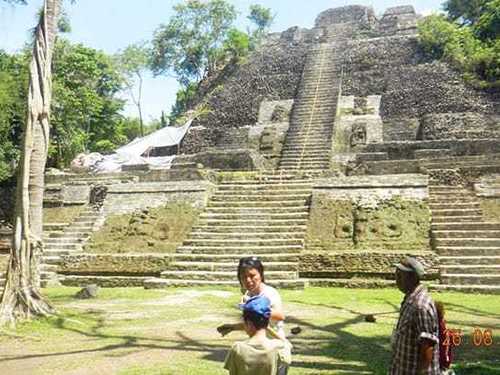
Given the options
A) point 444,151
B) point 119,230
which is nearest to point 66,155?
point 119,230

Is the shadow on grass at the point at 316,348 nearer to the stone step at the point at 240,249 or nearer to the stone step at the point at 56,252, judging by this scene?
the stone step at the point at 240,249

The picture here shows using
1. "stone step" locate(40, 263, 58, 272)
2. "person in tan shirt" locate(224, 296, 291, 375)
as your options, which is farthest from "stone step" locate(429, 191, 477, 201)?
"person in tan shirt" locate(224, 296, 291, 375)

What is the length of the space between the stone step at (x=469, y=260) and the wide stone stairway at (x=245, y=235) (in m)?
2.37

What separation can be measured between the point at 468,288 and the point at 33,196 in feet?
20.9

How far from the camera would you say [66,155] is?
23.4m

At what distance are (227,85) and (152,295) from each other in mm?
17207

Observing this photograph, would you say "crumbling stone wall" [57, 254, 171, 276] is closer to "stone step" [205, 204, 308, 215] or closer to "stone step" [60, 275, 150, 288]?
"stone step" [60, 275, 150, 288]

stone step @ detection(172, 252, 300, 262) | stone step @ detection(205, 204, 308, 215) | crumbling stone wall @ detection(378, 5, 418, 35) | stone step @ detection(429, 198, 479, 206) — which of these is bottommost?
stone step @ detection(172, 252, 300, 262)

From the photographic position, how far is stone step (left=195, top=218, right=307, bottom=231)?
11.2m

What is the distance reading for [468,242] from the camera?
31.3ft

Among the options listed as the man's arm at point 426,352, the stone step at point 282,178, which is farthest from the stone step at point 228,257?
the man's arm at point 426,352

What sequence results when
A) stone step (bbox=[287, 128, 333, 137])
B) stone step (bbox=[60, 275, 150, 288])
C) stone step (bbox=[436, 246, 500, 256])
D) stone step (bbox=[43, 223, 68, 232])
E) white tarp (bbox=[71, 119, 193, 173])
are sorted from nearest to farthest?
1. stone step (bbox=[436, 246, 500, 256])
2. stone step (bbox=[60, 275, 150, 288])
3. stone step (bbox=[43, 223, 68, 232])
4. stone step (bbox=[287, 128, 333, 137])
5. white tarp (bbox=[71, 119, 193, 173])

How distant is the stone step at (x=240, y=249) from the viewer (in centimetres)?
1020

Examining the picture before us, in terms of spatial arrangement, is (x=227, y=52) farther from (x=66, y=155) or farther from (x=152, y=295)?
(x=152, y=295)
